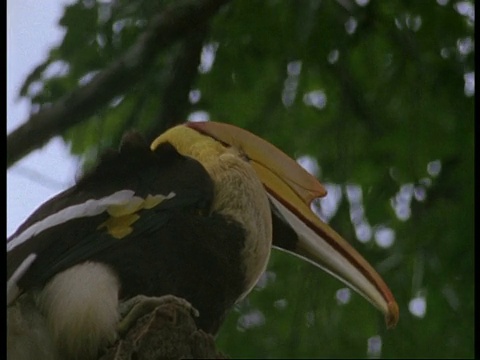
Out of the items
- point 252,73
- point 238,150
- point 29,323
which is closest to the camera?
point 29,323

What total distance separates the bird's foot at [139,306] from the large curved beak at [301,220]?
0.51 feet

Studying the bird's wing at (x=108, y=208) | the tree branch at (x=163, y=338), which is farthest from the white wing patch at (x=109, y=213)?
the tree branch at (x=163, y=338)

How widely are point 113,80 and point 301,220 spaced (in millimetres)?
278

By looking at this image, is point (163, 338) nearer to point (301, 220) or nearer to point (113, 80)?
point (301, 220)

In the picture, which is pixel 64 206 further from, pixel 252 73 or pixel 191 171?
pixel 252 73

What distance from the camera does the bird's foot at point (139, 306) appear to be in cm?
82

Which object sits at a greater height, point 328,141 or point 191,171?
point 191,171

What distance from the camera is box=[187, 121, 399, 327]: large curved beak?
0.94 m

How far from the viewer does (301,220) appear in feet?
3.09

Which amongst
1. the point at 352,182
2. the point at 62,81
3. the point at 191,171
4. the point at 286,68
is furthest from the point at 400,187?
the point at 62,81

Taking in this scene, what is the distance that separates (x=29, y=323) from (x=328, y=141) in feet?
1.45

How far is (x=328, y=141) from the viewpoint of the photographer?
3.51 feet

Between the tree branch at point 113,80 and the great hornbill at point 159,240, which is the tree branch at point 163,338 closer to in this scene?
the great hornbill at point 159,240

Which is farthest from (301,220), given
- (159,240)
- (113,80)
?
(113,80)
